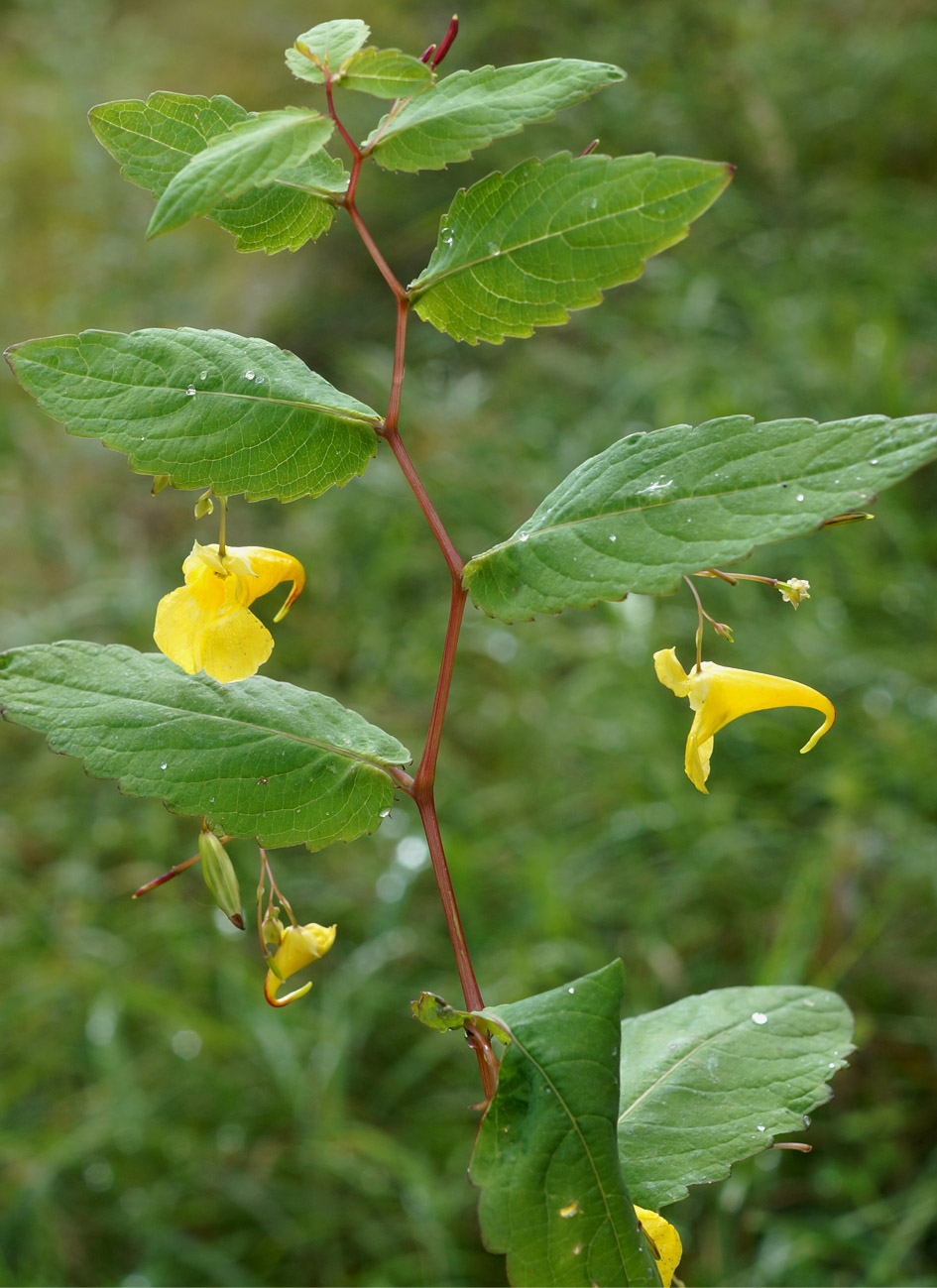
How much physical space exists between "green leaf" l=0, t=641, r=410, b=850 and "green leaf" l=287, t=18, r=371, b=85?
13.9 inches

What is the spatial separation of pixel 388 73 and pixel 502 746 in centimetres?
209

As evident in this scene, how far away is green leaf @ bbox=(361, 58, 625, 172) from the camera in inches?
22.3

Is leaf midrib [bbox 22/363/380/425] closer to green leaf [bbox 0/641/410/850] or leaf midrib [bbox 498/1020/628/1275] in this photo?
green leaf [bbox 0/641/410/850]

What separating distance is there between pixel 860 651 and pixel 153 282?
8.05ft

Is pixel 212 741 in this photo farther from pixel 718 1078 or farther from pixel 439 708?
pixel 718 1078

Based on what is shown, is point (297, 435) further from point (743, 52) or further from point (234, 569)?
point (743, 52)

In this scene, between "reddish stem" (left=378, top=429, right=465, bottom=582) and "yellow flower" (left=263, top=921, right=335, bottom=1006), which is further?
"yellow flower" (left=263, top=921, right=335, bottom=1006)

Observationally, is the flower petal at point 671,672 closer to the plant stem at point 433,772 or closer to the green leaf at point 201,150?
the plant stem at point 433,772

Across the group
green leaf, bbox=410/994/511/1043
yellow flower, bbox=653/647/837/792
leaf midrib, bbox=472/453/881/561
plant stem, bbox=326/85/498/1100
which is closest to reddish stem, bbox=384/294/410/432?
plant stem, bbox=326/85/498/1100

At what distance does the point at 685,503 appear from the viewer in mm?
534

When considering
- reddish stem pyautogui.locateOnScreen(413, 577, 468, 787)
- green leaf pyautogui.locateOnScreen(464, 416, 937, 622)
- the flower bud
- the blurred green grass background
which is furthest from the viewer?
the blurred green grass background

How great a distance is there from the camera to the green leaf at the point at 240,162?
51 cm

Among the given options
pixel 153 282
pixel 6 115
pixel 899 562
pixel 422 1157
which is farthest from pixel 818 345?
pixel 6 115

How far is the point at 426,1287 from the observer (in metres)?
1.68
